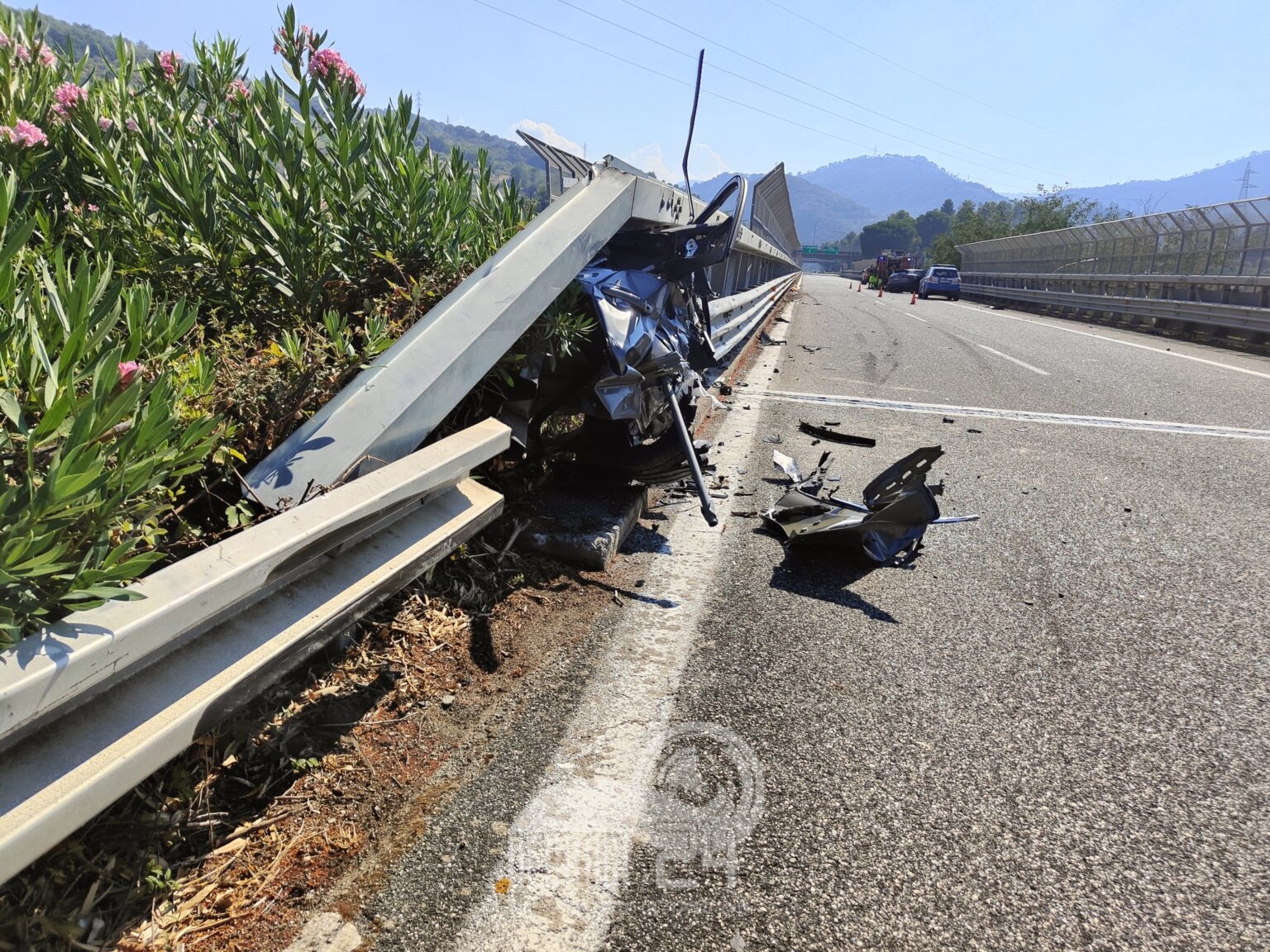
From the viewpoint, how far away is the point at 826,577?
336 centimetres

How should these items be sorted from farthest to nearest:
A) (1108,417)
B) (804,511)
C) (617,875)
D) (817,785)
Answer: (1108,417) → (804,511) → (817,785) → (617,875)

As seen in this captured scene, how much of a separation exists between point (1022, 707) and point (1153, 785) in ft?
1.36

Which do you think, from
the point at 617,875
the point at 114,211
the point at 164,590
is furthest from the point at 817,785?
the point at 114,211

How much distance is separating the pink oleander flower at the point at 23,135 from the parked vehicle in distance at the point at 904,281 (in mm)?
44179

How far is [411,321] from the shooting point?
2.81 meters

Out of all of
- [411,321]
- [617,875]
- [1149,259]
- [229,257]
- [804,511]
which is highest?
[1149,259]

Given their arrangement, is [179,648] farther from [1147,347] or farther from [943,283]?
[943,283]

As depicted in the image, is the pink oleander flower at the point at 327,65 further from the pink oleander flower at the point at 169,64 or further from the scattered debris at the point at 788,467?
the scattered debris at the point at 788,467

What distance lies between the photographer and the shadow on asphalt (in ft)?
10.2

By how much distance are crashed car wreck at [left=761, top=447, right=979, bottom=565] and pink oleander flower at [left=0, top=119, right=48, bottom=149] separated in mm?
3284

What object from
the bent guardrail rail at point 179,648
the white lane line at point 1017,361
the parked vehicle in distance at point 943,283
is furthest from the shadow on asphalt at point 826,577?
the parked vehicle in distance at point 943,283

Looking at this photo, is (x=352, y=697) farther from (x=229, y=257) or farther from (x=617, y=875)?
(x=229, y=257)

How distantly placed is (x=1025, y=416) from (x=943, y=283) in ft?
105

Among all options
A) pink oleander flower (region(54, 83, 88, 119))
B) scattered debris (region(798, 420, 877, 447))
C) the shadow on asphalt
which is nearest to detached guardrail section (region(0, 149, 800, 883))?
pink oleander flower (region(54, 83, 88, 119))
